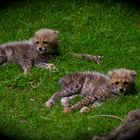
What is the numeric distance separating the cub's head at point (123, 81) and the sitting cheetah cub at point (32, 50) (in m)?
2.01

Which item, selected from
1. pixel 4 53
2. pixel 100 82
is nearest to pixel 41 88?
pixel 100 82

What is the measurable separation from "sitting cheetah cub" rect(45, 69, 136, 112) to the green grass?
16 centimetres

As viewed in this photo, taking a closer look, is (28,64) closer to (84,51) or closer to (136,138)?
(84,51)

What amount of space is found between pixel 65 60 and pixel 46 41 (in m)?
0.47

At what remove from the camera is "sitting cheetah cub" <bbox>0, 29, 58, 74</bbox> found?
9.58 m

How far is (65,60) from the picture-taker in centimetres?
963

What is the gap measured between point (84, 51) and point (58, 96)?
2163 millimetres

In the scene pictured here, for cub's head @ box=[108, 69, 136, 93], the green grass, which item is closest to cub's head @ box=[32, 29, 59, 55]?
the green grass

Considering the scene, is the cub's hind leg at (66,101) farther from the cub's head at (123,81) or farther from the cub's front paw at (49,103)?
the cub's head at (123,81)

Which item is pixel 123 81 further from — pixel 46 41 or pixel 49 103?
pixel 46 41

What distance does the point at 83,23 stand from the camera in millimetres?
11234

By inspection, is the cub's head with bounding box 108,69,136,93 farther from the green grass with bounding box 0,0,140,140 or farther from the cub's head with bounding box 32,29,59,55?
the cub's head with bounding box 32,29,59,55

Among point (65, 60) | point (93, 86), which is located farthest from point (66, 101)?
point (65, 60)

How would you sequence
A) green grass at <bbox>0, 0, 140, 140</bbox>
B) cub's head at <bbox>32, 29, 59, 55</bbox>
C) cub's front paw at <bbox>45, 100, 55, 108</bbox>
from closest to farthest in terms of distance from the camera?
green grass at <bbox>0, 0, 140, 140</bbox>, cub's front paw at <bbox>45, 100, 55, 108</bbox>, cub's head at <bbox>32, 29, 59, 55</bbox>
